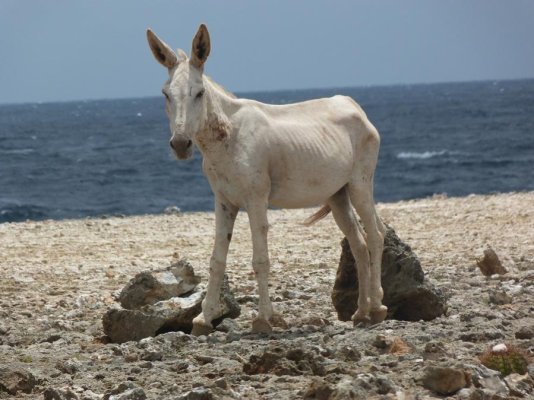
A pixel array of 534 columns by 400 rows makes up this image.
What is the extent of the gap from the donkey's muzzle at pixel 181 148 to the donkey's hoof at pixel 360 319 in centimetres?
280

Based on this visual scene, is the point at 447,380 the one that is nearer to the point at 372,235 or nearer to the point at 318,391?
the point at 318,391

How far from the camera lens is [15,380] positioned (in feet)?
30.3

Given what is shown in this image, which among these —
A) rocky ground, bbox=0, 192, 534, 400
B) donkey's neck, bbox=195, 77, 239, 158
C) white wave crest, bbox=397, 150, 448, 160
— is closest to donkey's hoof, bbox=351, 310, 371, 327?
rocky ground, bbox=0, 192, 534, 400

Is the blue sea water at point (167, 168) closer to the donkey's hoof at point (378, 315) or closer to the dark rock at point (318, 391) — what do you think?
the donkey's hoof at point (378, 315)

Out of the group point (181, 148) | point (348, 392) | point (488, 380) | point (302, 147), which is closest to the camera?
point (348, 392)

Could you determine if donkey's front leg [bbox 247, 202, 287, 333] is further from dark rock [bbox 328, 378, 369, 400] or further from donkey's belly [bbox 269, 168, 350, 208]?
dark rock [bbox 328, 378, 369, 400]

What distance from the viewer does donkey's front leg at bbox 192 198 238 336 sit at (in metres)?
11.6

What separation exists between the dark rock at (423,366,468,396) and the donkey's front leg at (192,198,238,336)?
11.9 ft

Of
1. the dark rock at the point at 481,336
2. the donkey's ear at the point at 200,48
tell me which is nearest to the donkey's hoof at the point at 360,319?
the dark rock at the point at 481,336

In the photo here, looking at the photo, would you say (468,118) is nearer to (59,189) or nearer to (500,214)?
(59,189)

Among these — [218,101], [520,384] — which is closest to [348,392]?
[520,384]

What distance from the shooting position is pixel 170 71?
11211 millimetres

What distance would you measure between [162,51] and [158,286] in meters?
2.74

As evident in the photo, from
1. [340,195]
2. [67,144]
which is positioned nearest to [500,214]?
[340,195]
